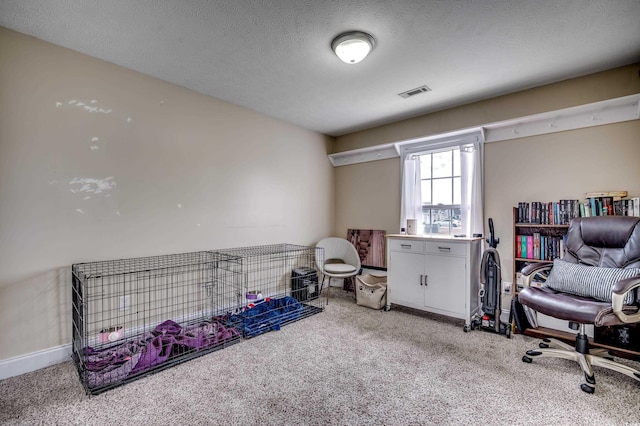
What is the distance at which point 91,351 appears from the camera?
7.70 ft

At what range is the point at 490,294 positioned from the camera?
2.97 metres

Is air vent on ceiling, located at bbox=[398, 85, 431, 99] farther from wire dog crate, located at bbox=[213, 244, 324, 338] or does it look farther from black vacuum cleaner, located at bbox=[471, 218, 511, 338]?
wire dog crate, located at bbox=[213, 244, 324, 338]

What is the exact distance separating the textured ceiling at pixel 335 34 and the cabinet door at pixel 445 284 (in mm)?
1846

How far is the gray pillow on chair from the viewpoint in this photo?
218 cm

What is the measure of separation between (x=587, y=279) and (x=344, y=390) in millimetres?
2081

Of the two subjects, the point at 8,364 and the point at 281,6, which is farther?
the point at 8,364

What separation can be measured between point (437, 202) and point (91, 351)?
3.92 m

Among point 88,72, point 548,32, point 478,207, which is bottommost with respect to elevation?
point 478,207

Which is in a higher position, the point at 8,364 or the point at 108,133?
the point at 108,133

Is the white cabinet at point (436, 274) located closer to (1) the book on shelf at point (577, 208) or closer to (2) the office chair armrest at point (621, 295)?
(1) the book on shelf at point (577, 208)

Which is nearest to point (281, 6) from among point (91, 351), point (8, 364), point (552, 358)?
point (91, 351)

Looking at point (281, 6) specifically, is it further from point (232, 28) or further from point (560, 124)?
point (560, 124)

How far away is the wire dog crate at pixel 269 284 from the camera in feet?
10.3

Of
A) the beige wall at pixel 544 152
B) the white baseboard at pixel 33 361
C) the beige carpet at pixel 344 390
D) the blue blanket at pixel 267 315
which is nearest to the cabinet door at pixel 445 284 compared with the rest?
the beige carpet at pixel 344 390
